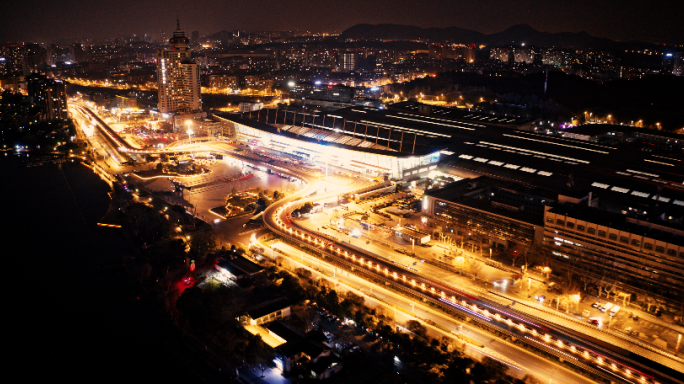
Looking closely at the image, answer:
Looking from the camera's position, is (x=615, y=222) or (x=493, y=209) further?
(x=493, y=209)

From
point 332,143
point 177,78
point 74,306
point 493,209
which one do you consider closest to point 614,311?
point 493,209

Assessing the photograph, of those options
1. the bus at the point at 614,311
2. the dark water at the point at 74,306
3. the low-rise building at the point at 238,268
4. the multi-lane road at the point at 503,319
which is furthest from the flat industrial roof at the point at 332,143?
the bus at the point at 614,311

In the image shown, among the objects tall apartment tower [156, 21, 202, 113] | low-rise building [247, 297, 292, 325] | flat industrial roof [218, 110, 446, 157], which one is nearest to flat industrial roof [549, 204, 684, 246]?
low-rise building [247, 297, 292, 325]

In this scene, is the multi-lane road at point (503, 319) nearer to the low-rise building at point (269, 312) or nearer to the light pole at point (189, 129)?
the low-rise building at point (269, 312)

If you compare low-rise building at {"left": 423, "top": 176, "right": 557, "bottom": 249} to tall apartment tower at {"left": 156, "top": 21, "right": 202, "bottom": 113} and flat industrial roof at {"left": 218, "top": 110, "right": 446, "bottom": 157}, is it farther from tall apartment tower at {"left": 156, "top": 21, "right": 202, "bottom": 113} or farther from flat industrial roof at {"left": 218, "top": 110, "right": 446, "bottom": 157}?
tall apartment tower at {"left": 156, "top": 21, "right": 202, "bottom": 113}

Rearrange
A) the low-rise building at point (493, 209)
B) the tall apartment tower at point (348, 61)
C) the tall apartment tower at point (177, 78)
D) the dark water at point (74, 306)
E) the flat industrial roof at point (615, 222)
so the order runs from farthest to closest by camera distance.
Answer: the tall apartment tower at point (348, 61) < the tall apartment tower at point (177, 78) < the low-rise building at point (493, 209) < the flat industrial roof at point (615, 222) < the dark water at point (74, 306)

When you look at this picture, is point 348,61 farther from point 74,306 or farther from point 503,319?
point 503,319

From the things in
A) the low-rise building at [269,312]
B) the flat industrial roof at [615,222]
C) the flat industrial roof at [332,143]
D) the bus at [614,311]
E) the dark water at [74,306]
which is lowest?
the dark water at [74,306]
